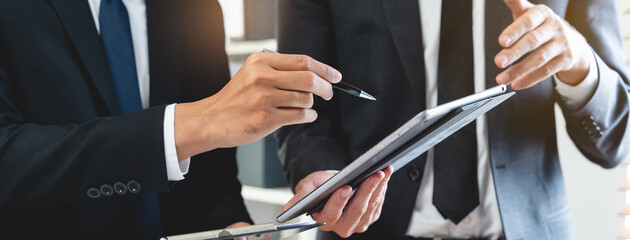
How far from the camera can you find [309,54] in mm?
1133

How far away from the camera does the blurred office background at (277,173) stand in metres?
1.31

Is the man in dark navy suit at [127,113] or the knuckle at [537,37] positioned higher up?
the knuckle at [537,37]

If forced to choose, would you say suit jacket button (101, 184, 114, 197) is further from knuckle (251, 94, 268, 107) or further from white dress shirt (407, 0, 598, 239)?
white dress shirt (407, 0, 598, 239)

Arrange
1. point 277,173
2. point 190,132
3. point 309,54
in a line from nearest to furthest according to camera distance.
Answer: point 190,132 → point 309,54 → point 277,173

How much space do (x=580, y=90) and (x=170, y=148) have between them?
72cm

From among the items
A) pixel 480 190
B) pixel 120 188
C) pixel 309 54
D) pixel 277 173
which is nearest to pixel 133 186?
pixel 120 188

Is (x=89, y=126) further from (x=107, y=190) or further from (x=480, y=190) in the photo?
(x=480, y=190)

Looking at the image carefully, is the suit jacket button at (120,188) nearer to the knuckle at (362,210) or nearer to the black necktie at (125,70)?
the black necktie at (125,70)

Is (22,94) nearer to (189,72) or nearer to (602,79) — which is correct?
(189,72)

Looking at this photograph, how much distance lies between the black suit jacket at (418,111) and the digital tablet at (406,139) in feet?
1.14

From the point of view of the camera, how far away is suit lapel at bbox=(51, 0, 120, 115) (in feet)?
2.72

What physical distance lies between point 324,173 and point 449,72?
1.10ft

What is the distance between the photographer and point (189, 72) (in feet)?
3.42

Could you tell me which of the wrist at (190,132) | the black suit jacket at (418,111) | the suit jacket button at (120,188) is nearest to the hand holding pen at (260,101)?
the wrist at (190,132)
